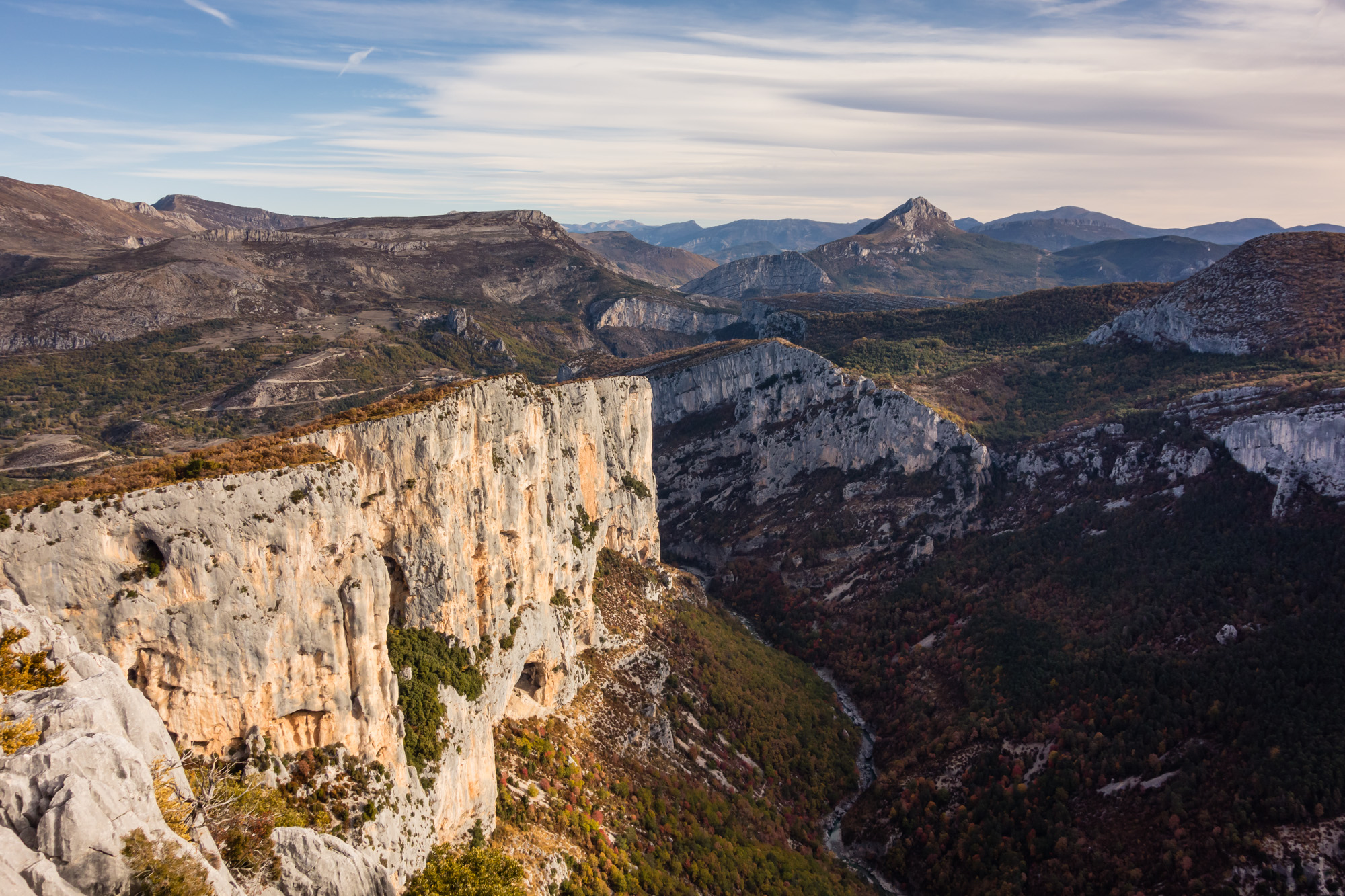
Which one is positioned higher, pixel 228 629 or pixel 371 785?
pixel 228 629

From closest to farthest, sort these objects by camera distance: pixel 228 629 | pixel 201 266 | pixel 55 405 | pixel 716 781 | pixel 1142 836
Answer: pixel 228 629
pixel 1142 836
pixel 716 781
pixel 55 405
pixel 201 266

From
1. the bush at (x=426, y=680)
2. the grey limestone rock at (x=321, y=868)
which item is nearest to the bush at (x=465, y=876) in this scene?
the bush at (x=426, y=680)

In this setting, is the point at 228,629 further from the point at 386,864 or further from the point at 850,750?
the point at 850,750

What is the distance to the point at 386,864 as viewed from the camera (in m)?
27.6

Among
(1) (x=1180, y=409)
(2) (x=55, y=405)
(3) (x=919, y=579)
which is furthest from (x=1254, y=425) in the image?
(2) (x=55, y=405)

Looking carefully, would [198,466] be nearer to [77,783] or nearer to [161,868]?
[77,783]

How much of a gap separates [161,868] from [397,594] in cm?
2083

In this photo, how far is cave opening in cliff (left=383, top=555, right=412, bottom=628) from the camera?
119 feet

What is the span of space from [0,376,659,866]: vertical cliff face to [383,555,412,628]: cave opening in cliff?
10cm

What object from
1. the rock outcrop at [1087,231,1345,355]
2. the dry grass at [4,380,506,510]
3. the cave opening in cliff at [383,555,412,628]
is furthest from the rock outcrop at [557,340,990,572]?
the dry grass at [4,380,506,510]

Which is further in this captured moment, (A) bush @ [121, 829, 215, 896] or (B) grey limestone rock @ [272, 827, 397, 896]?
(B) grey limestone rock @ [272, 827, 397, 896]

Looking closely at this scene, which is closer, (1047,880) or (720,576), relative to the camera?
(1047,880)

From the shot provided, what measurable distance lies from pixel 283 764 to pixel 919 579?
76.9 meters

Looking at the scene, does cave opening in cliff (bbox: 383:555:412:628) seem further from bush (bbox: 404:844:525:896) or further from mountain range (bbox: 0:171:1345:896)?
bush (bbox: 404:844:525:896)
